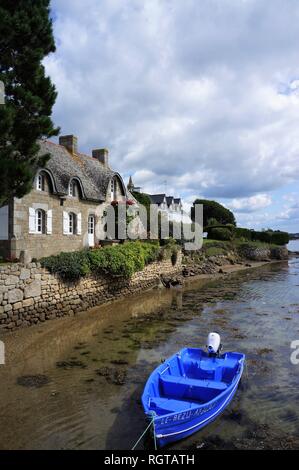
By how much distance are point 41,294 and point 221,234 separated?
127 ft

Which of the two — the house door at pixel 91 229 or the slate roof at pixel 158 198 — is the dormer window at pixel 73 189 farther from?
the slate roof at pixel 158 198

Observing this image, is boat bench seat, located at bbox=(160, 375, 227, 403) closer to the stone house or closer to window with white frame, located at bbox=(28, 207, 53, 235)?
the stone house

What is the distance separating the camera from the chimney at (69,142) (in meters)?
26.8

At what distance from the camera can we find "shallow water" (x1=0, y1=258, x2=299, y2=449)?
24.0 feet

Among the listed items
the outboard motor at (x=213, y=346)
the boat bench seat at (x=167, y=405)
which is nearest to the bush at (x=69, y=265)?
the outboard motor at (x=213, y=346)

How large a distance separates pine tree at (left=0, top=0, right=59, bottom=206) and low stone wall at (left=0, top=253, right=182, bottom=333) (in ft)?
10.2

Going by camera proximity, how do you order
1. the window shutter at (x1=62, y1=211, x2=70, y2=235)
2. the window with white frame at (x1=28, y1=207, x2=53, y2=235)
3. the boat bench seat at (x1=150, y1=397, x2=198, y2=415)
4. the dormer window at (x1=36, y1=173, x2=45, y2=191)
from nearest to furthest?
1. the boat bench seat at (x1=150, y1=397, x2=198, y2=415)
2. the window with white frame at (x1=28, y1=207, x2=53, y2=235)
3. the dormer window at (x1=36, y1=173, x2=45, y2=191)
4. the window shutter at (x1=62, y1=211, x2=70, y2=235)

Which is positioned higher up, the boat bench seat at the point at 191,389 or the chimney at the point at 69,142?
the chimney at the point at 69,142

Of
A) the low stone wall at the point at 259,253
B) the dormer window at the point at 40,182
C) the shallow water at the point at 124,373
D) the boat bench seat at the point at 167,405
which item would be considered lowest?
the shallow water at the point at 124,373

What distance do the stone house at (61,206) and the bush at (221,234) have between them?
2483 cm

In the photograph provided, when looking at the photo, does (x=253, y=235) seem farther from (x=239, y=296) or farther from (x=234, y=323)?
(x=234, y=323)

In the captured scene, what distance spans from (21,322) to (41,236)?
6367 millimetres

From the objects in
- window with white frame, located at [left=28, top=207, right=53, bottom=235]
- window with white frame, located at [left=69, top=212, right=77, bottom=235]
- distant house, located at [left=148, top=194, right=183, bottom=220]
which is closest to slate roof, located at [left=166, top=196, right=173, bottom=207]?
distant house, located at [left=148, top=194, right=183, bottom=220]
